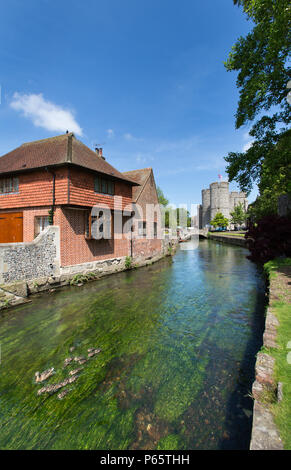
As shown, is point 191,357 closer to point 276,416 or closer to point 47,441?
point 276,416

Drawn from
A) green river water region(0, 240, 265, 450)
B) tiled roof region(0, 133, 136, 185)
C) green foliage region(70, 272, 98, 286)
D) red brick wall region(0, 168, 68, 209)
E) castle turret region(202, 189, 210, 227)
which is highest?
→ castle turret region(202, 189, 210, 227)

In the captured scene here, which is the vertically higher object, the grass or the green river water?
the grass

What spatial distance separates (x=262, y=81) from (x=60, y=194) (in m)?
12.9

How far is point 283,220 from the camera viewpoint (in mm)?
14125

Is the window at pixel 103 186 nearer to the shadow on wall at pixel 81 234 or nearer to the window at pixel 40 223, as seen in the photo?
the shadow on wall at pixel 81 234

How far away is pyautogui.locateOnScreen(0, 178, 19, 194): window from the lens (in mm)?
12844

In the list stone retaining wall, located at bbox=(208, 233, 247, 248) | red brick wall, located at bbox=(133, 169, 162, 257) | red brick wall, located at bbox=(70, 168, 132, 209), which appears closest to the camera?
red brick wall, located at bbox=(70, 168, 132, 209)

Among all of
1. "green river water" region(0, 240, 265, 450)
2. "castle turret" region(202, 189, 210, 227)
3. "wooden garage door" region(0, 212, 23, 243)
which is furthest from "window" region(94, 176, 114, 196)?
"castle turret" region(202, 189, 210, 227)

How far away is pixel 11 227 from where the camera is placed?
42.7ft

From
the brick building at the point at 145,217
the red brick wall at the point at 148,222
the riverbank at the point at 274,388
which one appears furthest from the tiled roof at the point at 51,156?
the riverbank at the point at 274,388

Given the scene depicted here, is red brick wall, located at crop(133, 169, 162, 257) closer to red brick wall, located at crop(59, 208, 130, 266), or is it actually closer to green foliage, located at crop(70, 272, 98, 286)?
red brick wall, located at crop(59, 208, 130, 266)

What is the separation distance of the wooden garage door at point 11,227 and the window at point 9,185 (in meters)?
1.42
